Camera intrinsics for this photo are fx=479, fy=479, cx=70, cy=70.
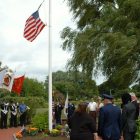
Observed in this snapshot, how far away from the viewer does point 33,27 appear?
18438mm

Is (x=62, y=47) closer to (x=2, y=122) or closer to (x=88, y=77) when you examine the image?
(x=88, y=77)

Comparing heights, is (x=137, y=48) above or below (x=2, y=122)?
above

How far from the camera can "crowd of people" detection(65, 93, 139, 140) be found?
28.8 ft

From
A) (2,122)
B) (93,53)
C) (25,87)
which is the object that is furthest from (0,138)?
(25,87)

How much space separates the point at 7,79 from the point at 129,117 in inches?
379

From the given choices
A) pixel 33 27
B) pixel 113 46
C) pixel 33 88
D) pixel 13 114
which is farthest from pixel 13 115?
pixel 33 88

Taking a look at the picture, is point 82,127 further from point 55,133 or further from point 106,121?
point 55,133

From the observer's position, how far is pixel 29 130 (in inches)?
727

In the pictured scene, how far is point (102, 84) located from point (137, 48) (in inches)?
198

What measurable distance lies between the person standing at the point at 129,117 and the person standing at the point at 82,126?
79.4 inches

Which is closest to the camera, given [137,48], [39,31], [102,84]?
[39,31]

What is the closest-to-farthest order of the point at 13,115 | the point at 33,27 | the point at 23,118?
the point at 33,27 → the point at 13,115 → the point at 23,118

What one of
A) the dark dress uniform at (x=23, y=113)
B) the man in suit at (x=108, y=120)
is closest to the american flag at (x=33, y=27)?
the man in suit at (x=108, y=120)

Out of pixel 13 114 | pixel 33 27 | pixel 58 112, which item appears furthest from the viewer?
pixel 13 114
